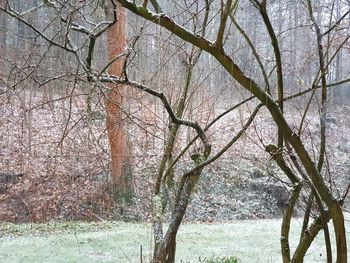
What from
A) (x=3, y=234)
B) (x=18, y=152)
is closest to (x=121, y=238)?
(x=3, y=234)

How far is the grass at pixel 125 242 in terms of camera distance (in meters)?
7.50

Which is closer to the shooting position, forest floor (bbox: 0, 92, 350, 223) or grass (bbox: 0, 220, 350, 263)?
grass (bbox: 0, 220, 350, 263)

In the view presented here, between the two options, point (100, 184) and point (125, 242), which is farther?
point (100, 184)

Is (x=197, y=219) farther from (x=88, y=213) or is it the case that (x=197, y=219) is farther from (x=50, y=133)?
(x=50, y=133)

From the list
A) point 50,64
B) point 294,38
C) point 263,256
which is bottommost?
point 263,256

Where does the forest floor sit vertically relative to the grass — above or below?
above

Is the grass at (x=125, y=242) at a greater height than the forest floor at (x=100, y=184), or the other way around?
the forest floor at (x=100, y=184)

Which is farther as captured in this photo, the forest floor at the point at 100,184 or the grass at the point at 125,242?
the forest floor at the point at 100,184

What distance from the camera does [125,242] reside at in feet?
27.8

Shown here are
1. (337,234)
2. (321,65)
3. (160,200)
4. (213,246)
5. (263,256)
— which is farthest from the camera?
(213,246)

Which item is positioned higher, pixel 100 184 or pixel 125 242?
pixel 100 184

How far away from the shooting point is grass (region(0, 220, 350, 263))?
7504 mm

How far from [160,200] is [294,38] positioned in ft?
14.6

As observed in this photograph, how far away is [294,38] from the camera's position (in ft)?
26.4
